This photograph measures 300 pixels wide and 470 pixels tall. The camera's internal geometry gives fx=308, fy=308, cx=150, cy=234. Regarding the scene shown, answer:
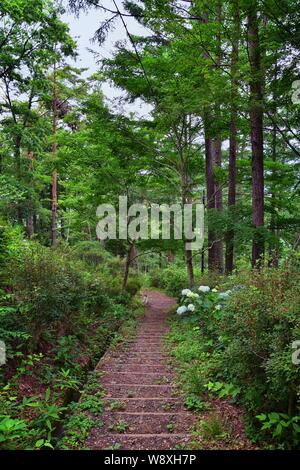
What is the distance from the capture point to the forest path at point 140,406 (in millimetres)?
3059

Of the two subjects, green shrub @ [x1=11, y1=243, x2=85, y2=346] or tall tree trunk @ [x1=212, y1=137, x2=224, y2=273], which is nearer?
green shrub @ [x1=11, y1=243, x2=85, y2=346]

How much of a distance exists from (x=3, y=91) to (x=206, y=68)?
428 inches

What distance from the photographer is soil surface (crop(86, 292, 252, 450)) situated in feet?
9.99

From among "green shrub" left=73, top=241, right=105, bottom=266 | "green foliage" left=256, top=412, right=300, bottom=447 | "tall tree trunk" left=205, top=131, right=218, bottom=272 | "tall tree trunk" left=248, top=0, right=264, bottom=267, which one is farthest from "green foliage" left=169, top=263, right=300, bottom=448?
"green shrub" left=73, top=241, right=105, bottom=266

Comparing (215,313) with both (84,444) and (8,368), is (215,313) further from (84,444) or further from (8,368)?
(8,368)

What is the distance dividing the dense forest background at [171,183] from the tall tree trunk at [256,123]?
1.2 inches

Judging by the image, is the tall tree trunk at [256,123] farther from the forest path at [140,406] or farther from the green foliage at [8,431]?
the green foliage at [8,431]

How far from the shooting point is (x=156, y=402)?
3854mm

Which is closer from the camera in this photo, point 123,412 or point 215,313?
point 123,412

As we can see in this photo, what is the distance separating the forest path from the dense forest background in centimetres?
40

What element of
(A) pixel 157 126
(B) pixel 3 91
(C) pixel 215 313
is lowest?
(C) pixel 215 313

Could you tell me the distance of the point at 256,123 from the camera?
21.4 feet

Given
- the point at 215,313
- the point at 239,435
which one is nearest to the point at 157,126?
the point at 215,313

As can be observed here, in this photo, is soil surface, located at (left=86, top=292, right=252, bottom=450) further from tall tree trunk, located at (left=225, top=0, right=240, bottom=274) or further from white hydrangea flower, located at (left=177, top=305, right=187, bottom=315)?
tall tree trunk, located at (left=225, top=0, right=240, bottom=274)
